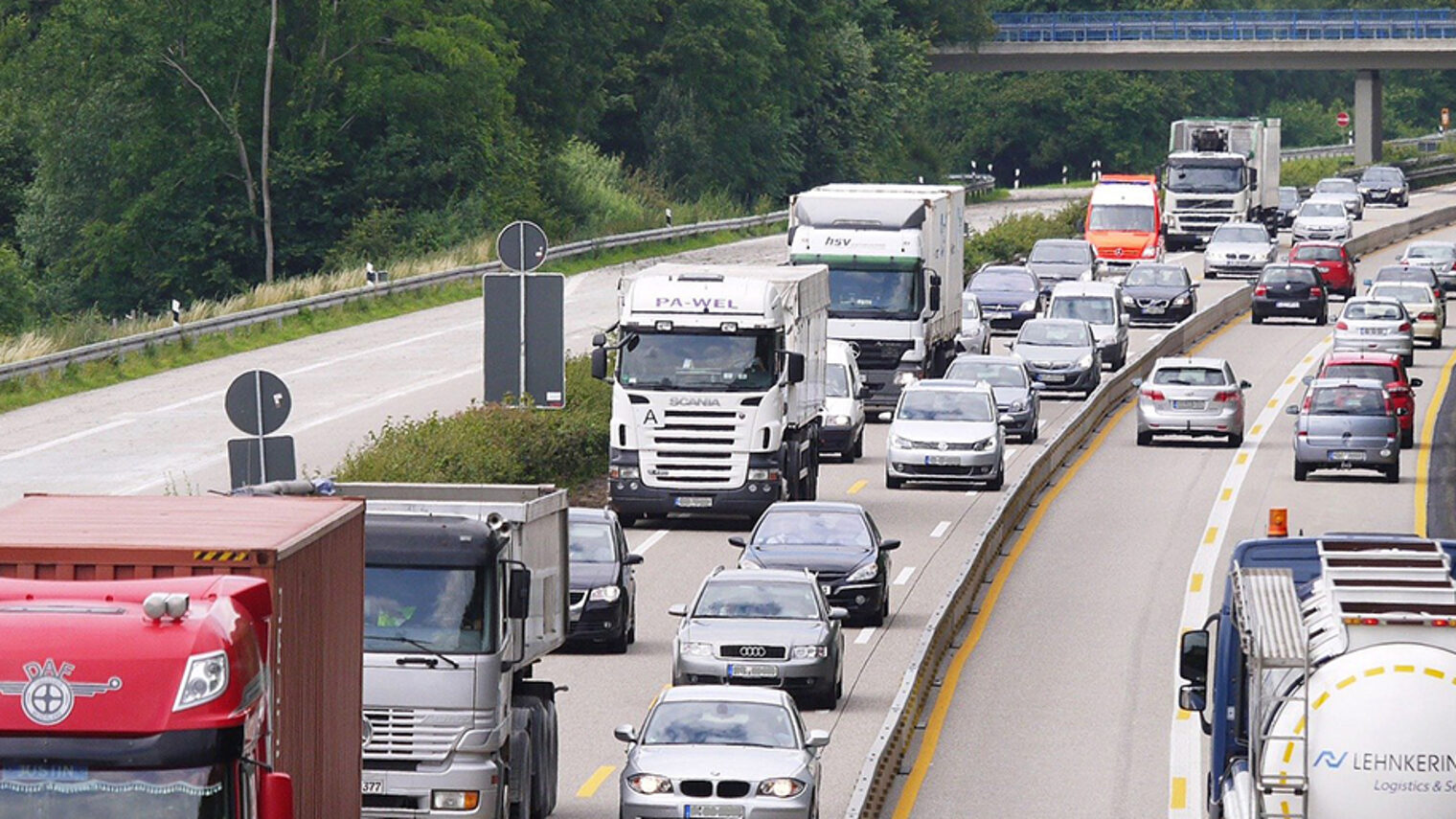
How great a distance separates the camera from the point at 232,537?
12289 millimetres

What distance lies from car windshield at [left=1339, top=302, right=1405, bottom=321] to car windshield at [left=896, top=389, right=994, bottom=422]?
18.8 metres

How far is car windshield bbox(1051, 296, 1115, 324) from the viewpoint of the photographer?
180 feet

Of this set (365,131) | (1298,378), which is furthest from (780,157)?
(1298,378)

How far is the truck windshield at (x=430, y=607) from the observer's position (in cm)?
1809

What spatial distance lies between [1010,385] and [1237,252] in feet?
95.5

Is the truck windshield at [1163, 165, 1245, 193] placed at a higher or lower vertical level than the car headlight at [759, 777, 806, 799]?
higher

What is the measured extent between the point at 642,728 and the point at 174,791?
30.2ft

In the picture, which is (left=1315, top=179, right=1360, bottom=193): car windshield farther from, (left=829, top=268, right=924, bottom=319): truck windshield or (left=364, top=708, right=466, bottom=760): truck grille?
(left=364, top=708, right=466, bottom=760): truck grille

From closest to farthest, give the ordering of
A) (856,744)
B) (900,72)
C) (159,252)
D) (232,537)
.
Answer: (232,537) → (856,744) → (159,252) → (900,72)

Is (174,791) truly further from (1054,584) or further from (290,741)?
(1054,584)

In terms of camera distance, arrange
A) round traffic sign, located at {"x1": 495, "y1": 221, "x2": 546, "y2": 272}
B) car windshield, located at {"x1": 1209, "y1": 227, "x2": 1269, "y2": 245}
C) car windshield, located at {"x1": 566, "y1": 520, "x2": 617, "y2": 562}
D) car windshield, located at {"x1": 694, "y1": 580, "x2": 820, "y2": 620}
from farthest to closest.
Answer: car windshield, located at {"x1": 1209, "y1": 227, "x2": 1269, "y2": 245}, round traffic sign, located at {"x1": 495, "y1": 221, "x2": 546, "y2": 272}, car windshield, located at {"x1": 566, "y1": 520, "x2": 617, "y2": 562}, car windshield, located at {"x1": 694, "y1": 580, "x2": 820, "y2": 620}

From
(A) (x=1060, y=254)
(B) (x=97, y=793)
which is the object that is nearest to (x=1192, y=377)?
(A) (x=1060, y=254)

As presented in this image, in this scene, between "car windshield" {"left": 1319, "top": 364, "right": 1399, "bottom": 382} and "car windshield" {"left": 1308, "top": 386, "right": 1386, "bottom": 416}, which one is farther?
"car windshield" {"left": 1319, "top": 364, "right": 1399, "bottom": 382}

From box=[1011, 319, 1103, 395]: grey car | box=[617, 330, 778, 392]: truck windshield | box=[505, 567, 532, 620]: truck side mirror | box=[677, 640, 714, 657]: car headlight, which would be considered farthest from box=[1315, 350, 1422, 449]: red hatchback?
box=[505, 567, 532, 620]: truck side mirror
